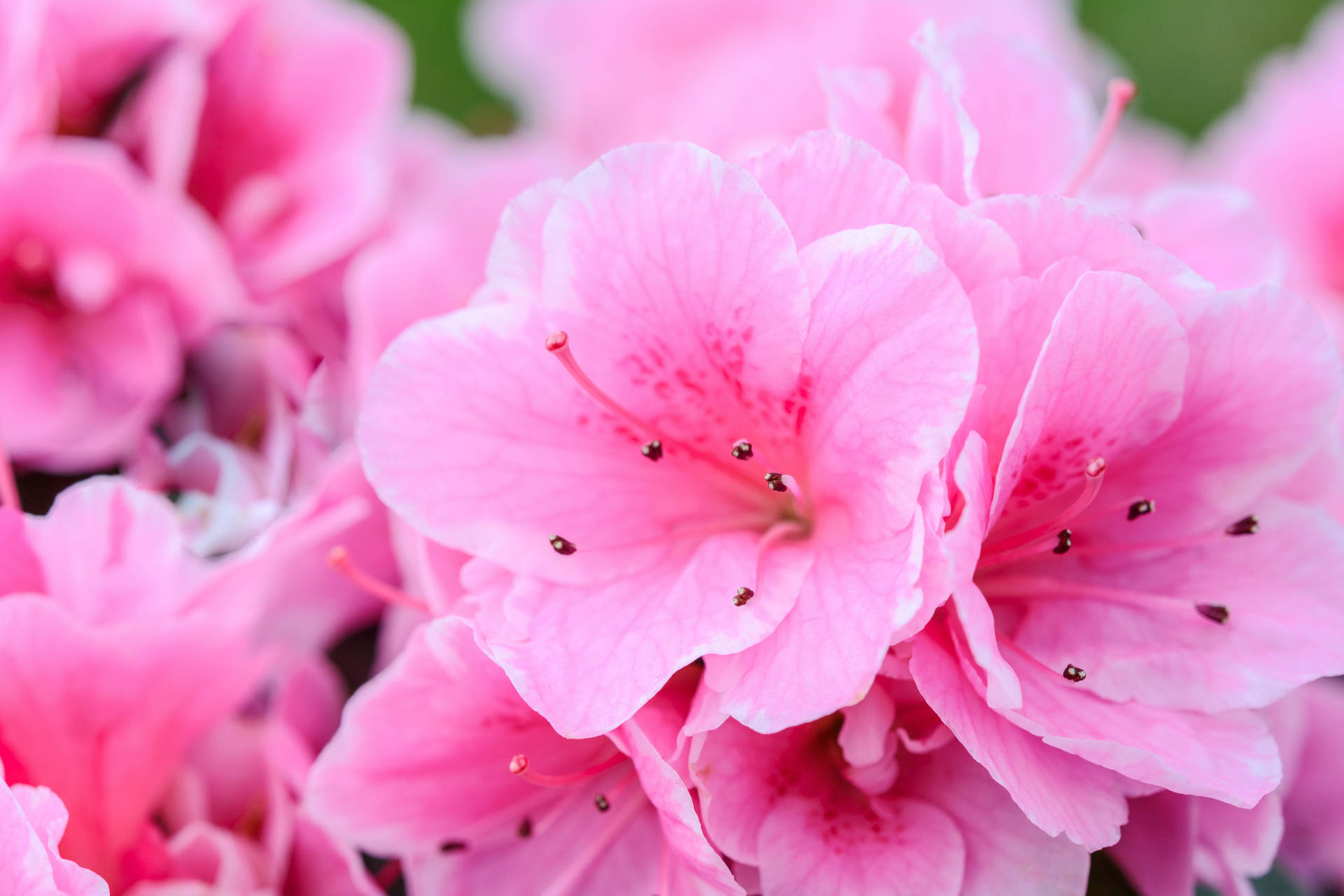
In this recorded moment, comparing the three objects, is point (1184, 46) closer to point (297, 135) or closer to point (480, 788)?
point (297, 135)

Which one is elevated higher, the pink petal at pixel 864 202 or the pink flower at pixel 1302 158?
the pink petal at pixel 864 202

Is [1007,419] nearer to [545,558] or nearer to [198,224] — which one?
[545,558]

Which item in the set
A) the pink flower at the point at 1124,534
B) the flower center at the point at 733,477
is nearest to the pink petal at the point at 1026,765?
the pink flower at the point at 1124,534

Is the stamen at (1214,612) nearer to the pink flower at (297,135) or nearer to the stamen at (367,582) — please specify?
the stamen at (367,582)

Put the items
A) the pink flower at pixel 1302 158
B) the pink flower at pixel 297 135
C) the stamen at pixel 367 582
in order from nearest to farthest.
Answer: the stamen at pixel 367 582 → the pink flower at pixel 297 135 → the pink flower at pixel 1302 158

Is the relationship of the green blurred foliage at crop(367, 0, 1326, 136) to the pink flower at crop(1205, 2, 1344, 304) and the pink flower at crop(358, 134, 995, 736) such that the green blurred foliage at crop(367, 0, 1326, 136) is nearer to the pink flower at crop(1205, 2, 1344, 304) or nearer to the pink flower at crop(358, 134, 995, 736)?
the pink flower at crop(1205, 2, 1344, 304)

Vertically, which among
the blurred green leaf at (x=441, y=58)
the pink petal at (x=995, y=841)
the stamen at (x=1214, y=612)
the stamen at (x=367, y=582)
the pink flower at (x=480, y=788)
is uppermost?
the stamen at (x=1214, y=612)

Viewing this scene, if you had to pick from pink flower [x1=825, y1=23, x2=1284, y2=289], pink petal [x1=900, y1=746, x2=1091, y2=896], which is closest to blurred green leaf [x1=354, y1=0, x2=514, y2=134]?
pink flower [x1=825, y1=23, x2=1284, y2=289]
